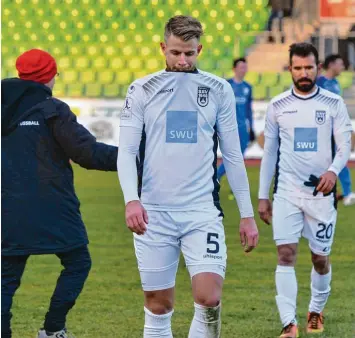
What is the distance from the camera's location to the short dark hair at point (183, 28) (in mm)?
5156

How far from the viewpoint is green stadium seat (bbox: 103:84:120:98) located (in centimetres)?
2961

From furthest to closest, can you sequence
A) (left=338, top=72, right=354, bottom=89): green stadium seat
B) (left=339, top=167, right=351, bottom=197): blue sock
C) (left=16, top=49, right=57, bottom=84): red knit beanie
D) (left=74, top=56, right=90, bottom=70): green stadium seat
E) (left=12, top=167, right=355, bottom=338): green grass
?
(left=74, top=56, right=90, bottom=70): green stadium seat < (left=338, top=72, right=354, bottom=89): green stadium seat < (left=339, top=167, right=351, bottom=197): blue sock < (left=12, top=167, right=355, bottom=338): green grass < (left=16, top=49, right=57, bottom=84): red knit beanie

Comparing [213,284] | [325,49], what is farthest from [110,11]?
[213,284]

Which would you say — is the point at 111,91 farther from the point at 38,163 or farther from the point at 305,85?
the point at 38,163

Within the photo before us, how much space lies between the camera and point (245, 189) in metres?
5.29

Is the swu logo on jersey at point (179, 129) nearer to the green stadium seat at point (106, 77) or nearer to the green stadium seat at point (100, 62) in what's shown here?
the green stadium seat at point (106, 77)

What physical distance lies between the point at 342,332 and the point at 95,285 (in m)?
2.82

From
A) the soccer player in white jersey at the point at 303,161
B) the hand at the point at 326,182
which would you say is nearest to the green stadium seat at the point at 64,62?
the soccer player in white jersey at the point at 303,161

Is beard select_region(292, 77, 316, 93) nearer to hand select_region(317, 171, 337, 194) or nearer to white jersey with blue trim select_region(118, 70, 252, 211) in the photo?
hand select_region(317, 171, 337, 194)

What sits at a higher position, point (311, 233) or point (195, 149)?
point (195, 149)

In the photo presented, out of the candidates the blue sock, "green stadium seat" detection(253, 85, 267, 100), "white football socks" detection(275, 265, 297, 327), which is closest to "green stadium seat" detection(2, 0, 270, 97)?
"green stadium seat" detection(253, 85, 267, 100)

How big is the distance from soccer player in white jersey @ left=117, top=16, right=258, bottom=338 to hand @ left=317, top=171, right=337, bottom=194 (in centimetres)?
175

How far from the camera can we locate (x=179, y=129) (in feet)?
17.2

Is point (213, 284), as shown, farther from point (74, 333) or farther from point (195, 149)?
point (74, 333)
